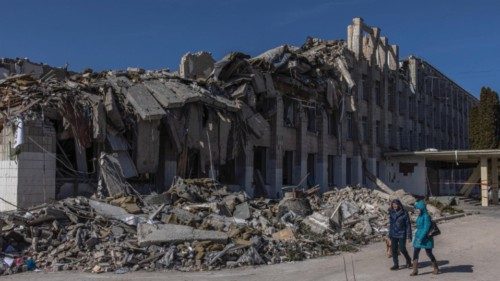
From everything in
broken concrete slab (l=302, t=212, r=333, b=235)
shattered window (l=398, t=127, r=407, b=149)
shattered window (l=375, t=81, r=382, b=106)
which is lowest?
broken concrete slab (l=302, t=212, r=333, b=235)

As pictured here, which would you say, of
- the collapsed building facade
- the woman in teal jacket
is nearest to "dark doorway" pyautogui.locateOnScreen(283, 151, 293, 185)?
the collapsed building facade

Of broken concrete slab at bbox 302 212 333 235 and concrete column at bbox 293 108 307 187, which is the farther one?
concrete column at bbox 293 108 307 187

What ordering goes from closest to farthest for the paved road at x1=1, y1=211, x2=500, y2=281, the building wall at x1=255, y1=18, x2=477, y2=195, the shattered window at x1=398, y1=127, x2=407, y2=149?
the paved road at x1=1, y1=211, x2=500, y2=281 < the building wall at x1=255, y1=18, x2=477, y2=195 < the shattered window at x1=398, y1=127, x2=407, y2=149

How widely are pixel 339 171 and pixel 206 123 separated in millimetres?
14206

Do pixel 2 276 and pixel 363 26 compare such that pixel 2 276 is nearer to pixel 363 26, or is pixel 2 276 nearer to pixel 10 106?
pixel 10 106

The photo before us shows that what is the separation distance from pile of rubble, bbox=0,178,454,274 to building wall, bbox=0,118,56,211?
914mm

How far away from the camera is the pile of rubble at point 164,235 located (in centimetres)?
1323

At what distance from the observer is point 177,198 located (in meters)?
18.2

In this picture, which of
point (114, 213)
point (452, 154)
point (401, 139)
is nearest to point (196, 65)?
point (114, 213)

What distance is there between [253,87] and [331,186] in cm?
1127

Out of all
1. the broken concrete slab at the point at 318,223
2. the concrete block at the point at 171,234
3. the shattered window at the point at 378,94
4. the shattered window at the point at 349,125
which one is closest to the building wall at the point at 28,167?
the concrete block at the point at 171,234

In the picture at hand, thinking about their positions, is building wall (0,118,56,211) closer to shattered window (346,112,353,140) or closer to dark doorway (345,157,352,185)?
shattered window (346,112,353,140)

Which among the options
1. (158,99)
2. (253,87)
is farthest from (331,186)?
(158,99)

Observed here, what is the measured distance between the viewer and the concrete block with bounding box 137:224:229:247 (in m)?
13.8
